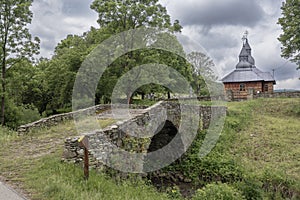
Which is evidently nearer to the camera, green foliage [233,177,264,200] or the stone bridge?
the stone bridge

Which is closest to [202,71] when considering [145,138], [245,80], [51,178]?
[245,80]

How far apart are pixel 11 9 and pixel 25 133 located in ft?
34.1

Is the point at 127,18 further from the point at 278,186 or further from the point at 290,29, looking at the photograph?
the point at 278,186

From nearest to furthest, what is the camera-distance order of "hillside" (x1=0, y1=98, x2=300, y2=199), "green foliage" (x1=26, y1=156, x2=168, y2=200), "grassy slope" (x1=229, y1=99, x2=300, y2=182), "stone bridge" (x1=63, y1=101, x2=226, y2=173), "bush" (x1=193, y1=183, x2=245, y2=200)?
"green foliage" (x1=26, y1=156, x2=168, y2=200)
"hillside" (x1=0, y1=98, x2=300, y2=199)
"stone bridge" (x1=63, y1=101, x2=226, y2=173)
"bush" (x1=193, y1=183, x2=245, y2=200)
"grassy slope" (x1=229, y1=99, x2=300, y2=182)

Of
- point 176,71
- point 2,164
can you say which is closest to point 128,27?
point 176,71

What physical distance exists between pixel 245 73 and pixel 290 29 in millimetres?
13860

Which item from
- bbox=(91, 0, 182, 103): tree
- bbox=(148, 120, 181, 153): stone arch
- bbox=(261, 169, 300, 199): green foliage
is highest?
bbox=(91, 0, 182, 103): tree

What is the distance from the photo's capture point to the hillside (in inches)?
240

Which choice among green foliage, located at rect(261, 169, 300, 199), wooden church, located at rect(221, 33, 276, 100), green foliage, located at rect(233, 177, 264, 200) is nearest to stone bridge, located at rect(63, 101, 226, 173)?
green foliage, located at rect(233, 177, 264, 200)

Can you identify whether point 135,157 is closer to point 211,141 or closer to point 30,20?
point 211,141

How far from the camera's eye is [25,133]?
11453 mm

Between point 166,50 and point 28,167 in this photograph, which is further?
point 166,50

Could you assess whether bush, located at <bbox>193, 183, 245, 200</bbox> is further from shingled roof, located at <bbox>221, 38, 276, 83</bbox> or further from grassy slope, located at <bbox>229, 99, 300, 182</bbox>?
shingled roof, located at <bbox>221, 38, 276, 83</bbox>

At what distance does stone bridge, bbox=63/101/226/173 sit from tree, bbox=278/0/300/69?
24.9ft
